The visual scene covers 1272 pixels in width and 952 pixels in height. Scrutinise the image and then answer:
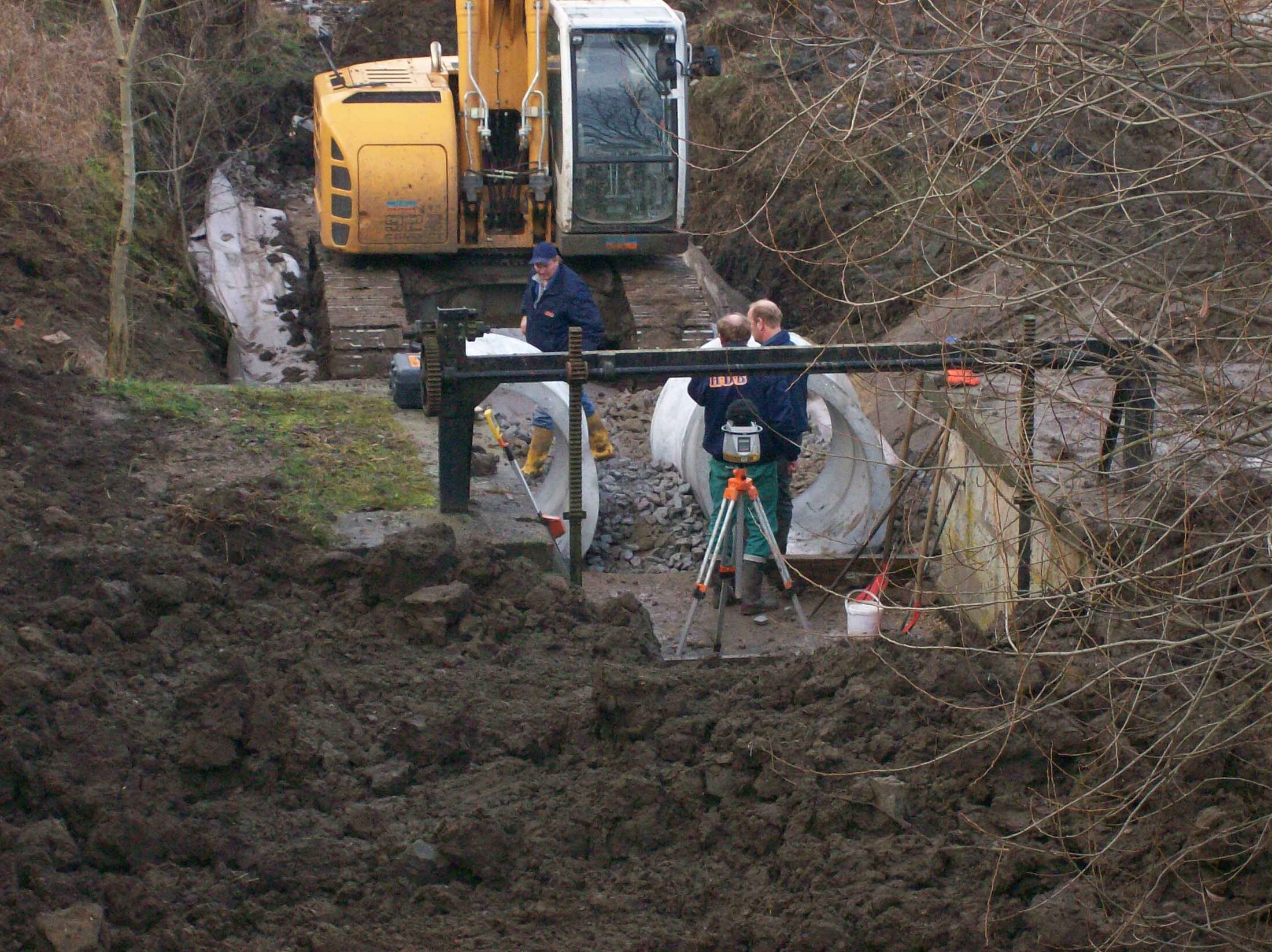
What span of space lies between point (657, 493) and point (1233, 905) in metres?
6.47

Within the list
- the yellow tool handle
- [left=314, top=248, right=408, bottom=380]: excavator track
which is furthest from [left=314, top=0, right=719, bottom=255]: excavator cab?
the yellow tool handle

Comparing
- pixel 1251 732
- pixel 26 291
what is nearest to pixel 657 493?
pixel 26 291

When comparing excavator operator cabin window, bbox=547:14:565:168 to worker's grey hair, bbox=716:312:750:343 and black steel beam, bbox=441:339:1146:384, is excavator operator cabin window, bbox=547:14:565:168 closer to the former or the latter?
worker's grey hair, bbox=716:312:750:343

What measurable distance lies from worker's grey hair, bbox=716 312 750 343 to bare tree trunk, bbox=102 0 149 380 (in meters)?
4.58

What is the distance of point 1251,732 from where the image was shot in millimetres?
4438

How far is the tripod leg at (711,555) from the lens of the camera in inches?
289

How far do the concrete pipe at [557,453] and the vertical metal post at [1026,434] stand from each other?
11.0 ft

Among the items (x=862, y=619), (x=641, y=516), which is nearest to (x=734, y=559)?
(x=862, y=619)

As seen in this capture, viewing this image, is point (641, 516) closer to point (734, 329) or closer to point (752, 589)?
point (752, 589)

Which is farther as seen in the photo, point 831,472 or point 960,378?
point 831,472

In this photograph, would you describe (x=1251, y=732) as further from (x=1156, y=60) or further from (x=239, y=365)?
(x=239, y=365)

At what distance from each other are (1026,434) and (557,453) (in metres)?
5.28

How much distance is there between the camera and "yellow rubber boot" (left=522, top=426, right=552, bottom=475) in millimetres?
9688

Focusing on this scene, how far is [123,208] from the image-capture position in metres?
9.93
